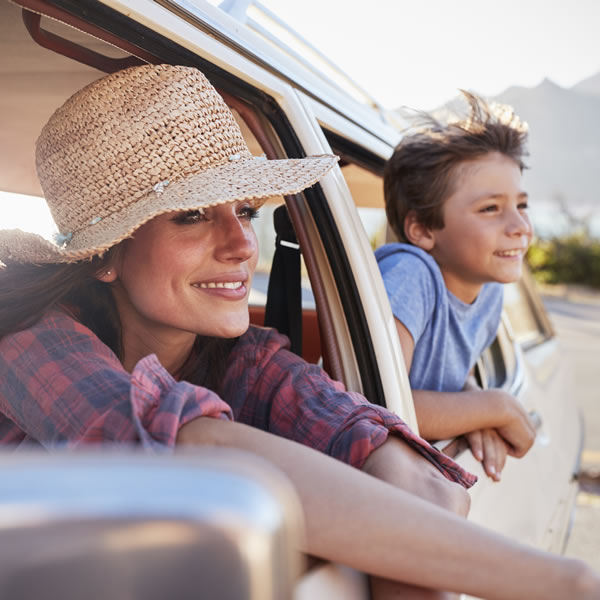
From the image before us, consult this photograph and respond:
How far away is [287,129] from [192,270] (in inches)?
20.2

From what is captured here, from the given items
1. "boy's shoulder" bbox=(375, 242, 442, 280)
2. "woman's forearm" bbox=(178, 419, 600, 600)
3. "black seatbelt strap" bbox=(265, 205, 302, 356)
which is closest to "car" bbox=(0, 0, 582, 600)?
"black seatbelt strap" bbox=(265, 205, 302, 356)

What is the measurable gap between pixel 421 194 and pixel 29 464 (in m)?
2.21

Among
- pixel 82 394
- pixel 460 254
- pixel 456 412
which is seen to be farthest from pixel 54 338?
pixel 460 254

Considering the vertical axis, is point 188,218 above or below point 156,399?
above

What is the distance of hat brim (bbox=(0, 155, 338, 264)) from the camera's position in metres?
1.33

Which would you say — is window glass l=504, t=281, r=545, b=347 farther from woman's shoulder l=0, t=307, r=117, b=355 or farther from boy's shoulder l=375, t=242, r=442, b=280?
woman's shoulder l=0, t=307, r=117, b=355

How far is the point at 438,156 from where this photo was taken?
248 cm

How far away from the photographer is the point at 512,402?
7.22 ft

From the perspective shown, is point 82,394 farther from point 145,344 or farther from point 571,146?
point 571,146

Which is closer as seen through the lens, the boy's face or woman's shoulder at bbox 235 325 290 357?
woman's shoulder at bbox 235 325 290 357

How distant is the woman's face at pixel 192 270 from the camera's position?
1.47 m

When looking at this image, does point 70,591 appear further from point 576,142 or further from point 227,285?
point 576,142

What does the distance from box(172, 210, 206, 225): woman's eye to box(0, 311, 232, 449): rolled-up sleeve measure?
308 mm

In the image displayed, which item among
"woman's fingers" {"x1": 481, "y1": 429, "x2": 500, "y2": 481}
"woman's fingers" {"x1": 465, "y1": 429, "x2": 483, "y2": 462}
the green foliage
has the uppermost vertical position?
"woman's fingers" {"x1": 465, "y1": 429, "x2": 483, "y2": 462}
